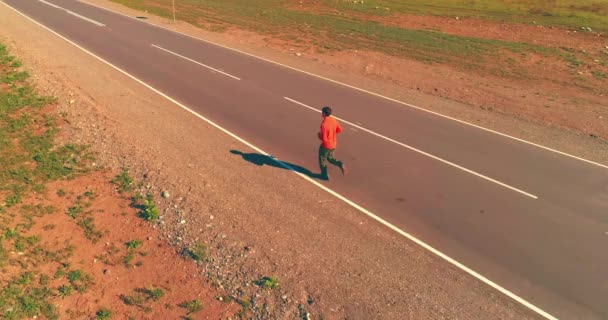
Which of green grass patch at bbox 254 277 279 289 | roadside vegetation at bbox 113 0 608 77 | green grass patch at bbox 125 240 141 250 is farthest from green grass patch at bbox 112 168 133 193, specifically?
roadside vegetation at bbox 113 0 608 77

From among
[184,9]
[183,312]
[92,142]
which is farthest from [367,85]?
[184,9]

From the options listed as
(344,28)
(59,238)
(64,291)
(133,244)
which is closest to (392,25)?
(344,28)

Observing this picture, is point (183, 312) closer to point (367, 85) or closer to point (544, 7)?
point (367, 85)

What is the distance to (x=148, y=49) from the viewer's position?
984 inches

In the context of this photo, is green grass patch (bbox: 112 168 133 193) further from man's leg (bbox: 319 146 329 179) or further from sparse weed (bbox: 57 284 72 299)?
man's leg (bbox: 319 146 329 179)

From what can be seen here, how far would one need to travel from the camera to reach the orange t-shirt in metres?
10.0

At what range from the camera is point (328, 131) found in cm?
1006

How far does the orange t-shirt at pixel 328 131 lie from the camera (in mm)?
10023

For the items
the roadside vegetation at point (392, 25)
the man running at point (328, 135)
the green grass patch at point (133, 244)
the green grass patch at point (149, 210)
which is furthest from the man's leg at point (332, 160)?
the roadside vegetation at point (392, 25)

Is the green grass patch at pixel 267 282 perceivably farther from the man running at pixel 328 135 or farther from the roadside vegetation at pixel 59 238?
the man running at pixel 328 135

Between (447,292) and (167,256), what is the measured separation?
521 cm

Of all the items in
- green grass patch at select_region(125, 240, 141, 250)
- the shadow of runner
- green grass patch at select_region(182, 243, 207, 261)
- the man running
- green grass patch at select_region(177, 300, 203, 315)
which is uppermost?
the man running

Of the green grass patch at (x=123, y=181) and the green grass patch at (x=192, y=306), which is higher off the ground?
the green grass patch at (x=192, y=306)

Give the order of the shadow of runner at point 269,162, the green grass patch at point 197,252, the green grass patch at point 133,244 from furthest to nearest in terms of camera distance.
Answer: the shadow of runner at point 269,162 < the green grass patch at point 133,244 < the green grass patch at point 197,252
